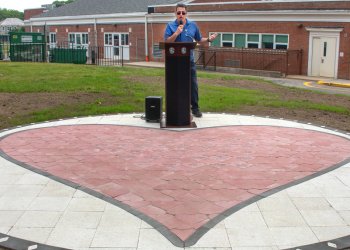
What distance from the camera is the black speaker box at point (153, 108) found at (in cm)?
896

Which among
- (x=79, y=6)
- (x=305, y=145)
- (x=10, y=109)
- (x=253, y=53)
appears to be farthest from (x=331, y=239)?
(x=79, y=6)

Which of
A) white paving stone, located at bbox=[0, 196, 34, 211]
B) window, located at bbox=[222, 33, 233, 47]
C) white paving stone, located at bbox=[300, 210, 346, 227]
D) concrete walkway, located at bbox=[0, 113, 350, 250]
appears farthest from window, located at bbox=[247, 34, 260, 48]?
white paving stone, located at bbox=[0, 196, 34, 211]

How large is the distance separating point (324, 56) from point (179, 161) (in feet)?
69.8

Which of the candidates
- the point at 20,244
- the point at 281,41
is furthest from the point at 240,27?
the point at 20,244

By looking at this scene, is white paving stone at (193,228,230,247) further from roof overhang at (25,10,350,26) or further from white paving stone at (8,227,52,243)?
roof overhang at (25,10,350,26)

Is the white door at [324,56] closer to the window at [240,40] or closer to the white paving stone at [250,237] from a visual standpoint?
the window at [240,40]

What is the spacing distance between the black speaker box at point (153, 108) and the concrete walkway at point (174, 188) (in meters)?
0.41

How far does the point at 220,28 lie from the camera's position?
1238 inches

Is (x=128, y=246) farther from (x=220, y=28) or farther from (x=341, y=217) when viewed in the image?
(x=220, y=28)

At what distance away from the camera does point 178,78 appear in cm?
846

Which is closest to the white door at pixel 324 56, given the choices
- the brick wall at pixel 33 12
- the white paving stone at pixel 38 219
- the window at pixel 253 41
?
the window at pixel 253 41

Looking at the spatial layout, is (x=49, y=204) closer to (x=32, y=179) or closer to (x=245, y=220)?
(x=32, y=179)

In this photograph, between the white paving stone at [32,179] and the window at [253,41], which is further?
the window at [253,41]

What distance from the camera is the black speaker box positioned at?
896cm
